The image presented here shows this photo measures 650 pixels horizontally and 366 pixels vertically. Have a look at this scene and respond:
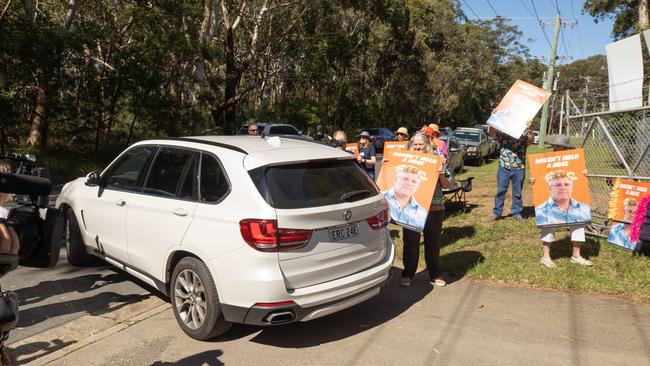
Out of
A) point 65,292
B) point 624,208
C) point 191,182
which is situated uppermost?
point 191,182

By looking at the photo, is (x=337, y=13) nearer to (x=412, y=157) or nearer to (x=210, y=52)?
(x=210, y=52)

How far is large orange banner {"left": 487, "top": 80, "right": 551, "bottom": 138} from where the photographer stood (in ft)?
22.9

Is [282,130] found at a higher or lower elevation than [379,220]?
higher

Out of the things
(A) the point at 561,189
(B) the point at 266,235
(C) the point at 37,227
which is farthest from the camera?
(A) the point at 561,189

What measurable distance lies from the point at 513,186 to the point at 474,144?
1374 centimetres

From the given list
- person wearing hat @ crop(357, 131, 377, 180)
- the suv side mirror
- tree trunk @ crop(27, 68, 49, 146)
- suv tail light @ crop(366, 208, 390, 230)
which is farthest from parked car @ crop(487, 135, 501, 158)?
the suv side mirror

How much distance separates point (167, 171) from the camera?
4.78 metres

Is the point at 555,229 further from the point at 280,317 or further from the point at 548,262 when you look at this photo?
the point at 280,317

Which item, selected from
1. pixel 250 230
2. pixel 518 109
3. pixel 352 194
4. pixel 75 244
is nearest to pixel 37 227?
pixel 250 230

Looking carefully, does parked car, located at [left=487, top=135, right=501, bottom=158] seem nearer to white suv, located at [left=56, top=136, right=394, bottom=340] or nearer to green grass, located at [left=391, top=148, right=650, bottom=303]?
green grass, located at [left=391, top=148, right=650, bottom=303]

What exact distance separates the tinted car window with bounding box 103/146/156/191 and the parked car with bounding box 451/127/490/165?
59.4ft

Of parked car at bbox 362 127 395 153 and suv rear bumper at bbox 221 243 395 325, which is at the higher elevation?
parked car at bbox 362 127 395 153

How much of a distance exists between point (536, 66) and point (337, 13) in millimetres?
68493

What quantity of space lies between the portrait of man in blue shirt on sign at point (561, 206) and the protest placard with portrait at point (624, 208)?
2.09ft
